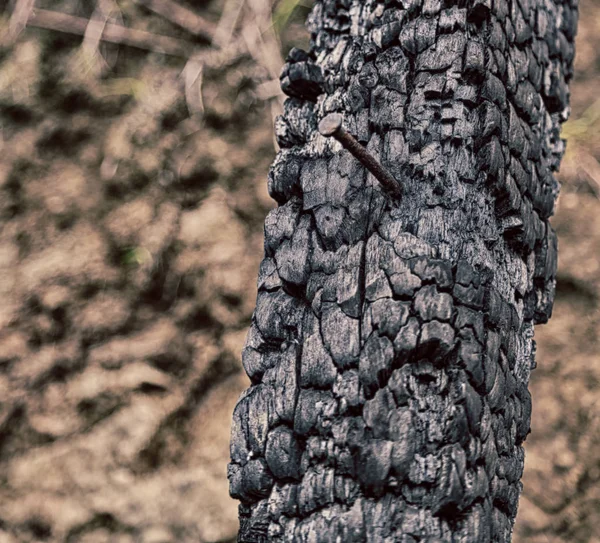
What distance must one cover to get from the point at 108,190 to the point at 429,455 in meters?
1.38

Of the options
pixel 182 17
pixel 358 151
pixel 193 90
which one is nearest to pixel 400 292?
pixel 358 151

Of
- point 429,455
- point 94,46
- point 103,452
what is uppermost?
point 94,46

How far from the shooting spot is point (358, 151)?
2.08 feet

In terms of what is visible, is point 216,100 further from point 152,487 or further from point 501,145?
point 501,145

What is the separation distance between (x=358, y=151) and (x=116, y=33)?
147cm

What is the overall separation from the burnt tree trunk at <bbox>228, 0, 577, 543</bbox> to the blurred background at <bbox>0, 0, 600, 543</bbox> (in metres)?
0.87

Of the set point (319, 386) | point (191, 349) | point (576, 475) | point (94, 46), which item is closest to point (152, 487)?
point (191, 349)

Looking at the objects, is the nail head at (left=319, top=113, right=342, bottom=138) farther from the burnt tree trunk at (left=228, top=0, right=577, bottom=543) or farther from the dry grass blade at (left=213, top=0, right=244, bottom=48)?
the dry grass blade at (left=213, top=0, right=244, bottom=48)

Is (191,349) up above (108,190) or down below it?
below

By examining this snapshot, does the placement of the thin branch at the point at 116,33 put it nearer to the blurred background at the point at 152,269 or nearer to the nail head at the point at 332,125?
the blurred background at the point at 152,269

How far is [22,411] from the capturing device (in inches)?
62.7

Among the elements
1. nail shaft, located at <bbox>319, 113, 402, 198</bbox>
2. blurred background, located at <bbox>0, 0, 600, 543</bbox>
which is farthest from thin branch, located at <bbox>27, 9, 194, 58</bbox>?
nail shaft, located at <bbox>319, 113, 402, 198</bbox>

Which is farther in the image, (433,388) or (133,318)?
(133,318)

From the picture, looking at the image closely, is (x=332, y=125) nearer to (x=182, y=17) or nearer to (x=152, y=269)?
(x=152, y=269)
